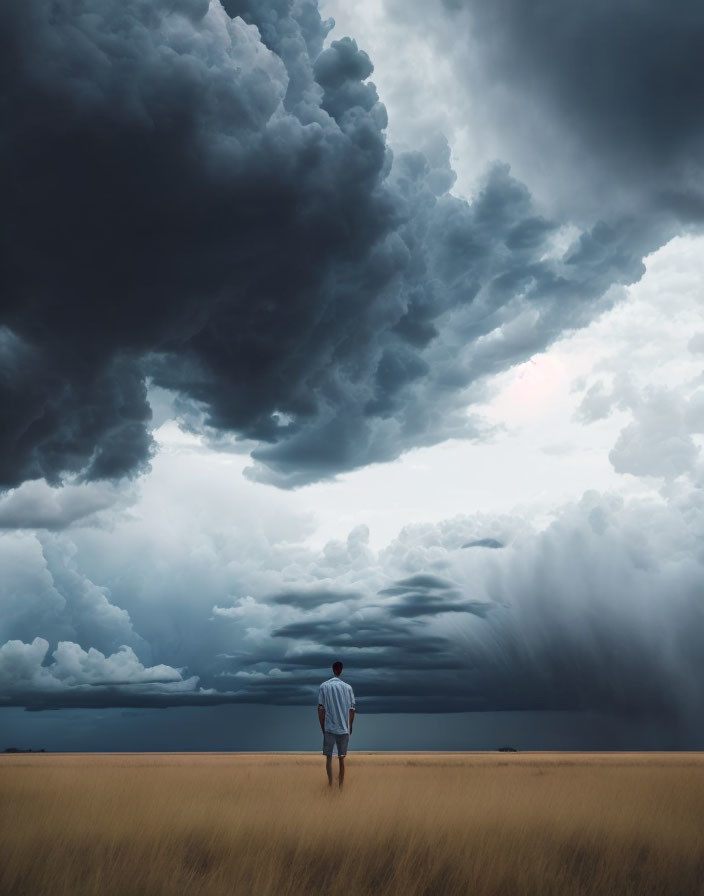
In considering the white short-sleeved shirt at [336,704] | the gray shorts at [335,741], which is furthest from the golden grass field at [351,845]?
the white short-sleeved shirt at [336,704]

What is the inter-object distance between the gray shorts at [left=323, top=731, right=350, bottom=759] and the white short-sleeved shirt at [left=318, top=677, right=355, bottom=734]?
4.1 inches

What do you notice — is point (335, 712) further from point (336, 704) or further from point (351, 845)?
point (351, 845)

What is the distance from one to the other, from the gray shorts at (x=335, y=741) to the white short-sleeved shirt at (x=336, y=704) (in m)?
0.11

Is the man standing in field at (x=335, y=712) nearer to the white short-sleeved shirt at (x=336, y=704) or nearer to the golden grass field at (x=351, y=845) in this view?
the white short-sleeved shirt at (x=336, y=704)

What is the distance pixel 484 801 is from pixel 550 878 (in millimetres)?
6139

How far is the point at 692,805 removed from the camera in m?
13.6

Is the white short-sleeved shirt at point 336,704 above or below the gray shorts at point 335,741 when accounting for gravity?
above

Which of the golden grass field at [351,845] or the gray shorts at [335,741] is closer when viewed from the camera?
the golden grass field at [351,845]

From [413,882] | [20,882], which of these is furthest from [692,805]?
[20,882]

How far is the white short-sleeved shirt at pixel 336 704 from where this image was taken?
48.8ft

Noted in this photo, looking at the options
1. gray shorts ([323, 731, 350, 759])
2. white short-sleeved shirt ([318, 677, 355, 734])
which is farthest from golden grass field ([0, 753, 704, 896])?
white short-sleeved shirt ([318, 677, 355, 734])

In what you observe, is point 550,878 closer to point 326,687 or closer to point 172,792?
point 326,687

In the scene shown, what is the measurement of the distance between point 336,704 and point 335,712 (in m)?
0.15

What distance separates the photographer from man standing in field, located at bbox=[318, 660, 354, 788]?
48.8ft
